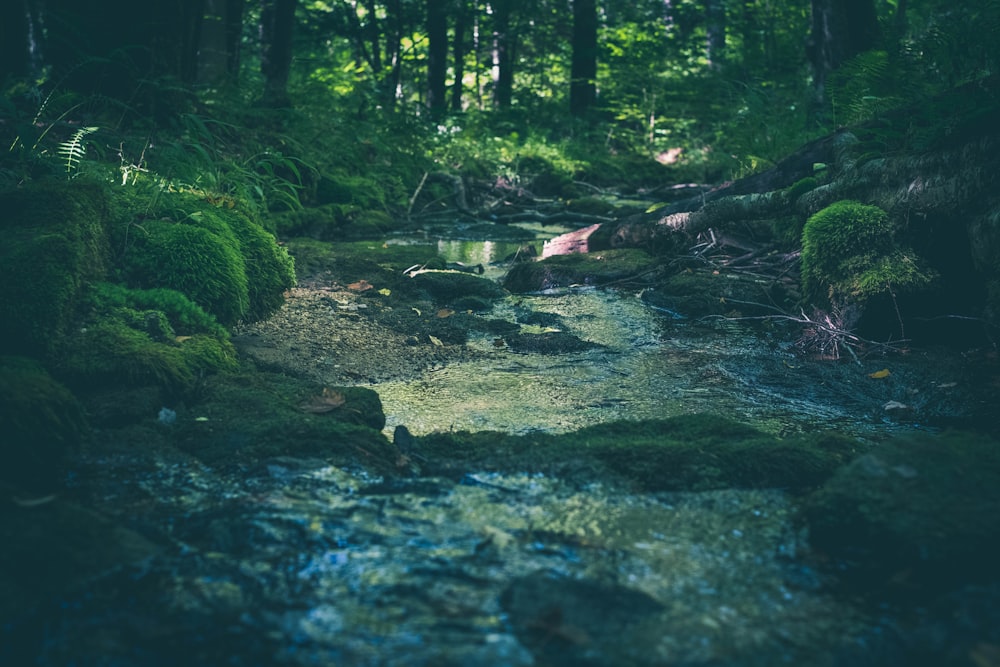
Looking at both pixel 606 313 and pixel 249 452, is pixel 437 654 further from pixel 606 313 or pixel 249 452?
pixel 606 313

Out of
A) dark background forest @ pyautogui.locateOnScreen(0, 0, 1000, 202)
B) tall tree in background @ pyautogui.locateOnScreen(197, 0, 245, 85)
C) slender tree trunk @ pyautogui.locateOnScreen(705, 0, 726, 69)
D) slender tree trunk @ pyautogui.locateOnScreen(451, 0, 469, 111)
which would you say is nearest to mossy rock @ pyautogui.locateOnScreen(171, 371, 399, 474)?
dark background forest @ pyautogui.locateOnScreen(0, 0, 1000, 202)

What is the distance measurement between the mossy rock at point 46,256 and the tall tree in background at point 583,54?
13.9 m

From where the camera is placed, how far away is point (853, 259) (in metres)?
4.95

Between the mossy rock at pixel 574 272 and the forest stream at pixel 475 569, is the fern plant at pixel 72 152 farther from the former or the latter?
the mossy rock at pixel 574 272

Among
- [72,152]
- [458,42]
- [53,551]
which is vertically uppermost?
[458,42]

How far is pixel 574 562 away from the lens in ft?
7.35

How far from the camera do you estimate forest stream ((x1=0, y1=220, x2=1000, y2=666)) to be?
6.00ft

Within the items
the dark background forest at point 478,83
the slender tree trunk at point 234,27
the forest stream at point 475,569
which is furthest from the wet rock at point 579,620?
the slender tree trunk at point 234,27

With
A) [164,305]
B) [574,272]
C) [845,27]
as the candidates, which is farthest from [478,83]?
[164,305]

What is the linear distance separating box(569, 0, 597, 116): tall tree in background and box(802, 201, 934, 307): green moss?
1225 cm

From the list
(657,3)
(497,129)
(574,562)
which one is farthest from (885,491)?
(657,3)

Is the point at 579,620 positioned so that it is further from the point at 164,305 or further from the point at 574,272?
the point at 574,272

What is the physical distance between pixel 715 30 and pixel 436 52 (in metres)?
10.6

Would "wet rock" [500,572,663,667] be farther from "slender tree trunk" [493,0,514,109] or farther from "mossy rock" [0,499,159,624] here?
"slender tree trunk" [493,0,514,109]
